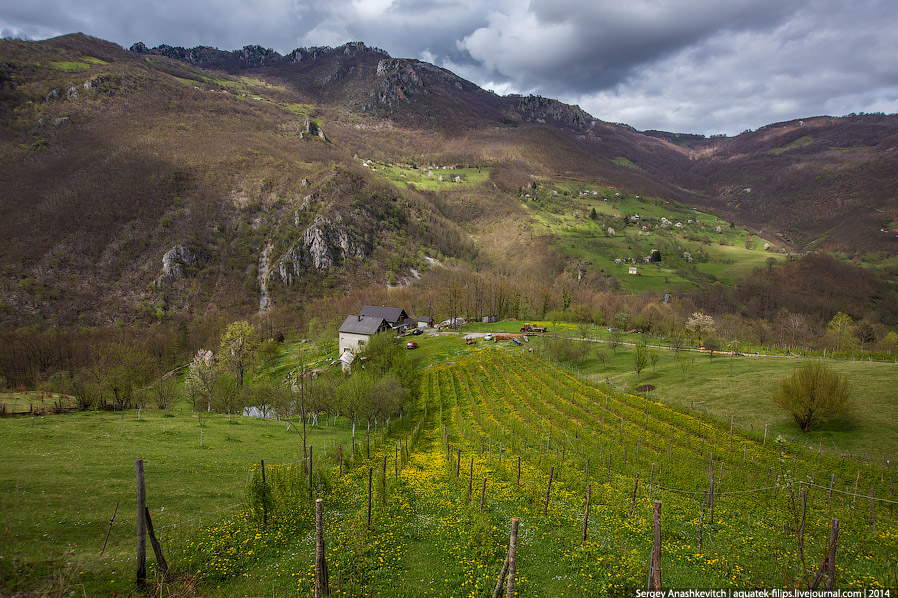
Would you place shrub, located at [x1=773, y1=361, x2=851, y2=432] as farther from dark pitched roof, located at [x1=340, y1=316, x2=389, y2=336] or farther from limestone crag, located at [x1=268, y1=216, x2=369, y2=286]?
limestone crag, located at [x1=268, y1=216, x2=369, y2=286]

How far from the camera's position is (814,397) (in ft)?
102

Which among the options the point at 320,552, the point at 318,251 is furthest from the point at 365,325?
the point at 318,251

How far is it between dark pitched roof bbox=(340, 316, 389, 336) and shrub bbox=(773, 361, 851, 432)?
227 feet

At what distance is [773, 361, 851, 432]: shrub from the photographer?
101 feet

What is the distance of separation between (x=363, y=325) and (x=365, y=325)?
0.63 metres

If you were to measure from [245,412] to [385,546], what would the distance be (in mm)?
57210

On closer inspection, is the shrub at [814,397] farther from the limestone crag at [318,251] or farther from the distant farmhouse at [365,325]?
the limestone crag at [318,251]

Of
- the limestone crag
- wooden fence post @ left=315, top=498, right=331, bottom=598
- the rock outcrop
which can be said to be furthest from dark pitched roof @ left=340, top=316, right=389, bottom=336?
the rock outcrop

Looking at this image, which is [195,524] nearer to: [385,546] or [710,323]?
[385,546]

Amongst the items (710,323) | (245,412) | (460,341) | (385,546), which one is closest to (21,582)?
(385,546)

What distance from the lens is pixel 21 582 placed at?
8617 mm

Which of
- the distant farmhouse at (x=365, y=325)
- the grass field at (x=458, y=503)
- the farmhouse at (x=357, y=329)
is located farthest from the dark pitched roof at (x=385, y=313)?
the grass field at (x=458, y=503)

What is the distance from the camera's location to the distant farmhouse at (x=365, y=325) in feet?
274

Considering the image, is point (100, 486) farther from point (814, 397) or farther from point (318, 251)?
point (318, 251)
